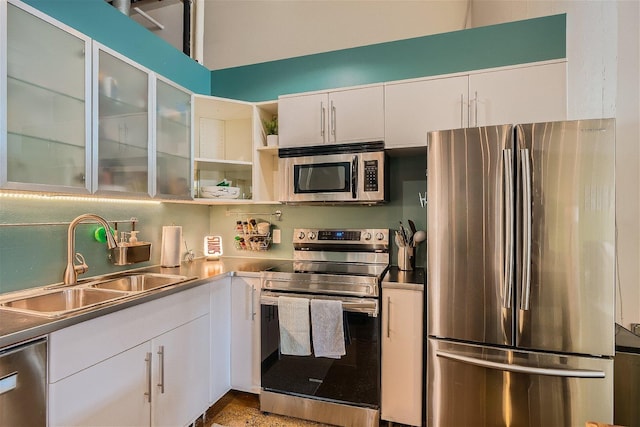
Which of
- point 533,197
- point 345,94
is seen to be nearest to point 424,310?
point 533,197

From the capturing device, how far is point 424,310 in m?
1.92

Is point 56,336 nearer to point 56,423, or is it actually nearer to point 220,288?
point 56,423

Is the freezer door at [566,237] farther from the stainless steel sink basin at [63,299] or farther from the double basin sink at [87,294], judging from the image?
the stainless steel sink basin at [63,299]

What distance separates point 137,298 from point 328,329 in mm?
1034

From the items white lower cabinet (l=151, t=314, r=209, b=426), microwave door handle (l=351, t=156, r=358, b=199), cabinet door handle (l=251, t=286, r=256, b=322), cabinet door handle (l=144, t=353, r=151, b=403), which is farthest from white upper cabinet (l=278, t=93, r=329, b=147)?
cabinet door handle (l=144, t=353, r=151, b=403)

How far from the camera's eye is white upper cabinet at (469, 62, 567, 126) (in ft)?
6.37

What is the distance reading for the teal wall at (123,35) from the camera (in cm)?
175

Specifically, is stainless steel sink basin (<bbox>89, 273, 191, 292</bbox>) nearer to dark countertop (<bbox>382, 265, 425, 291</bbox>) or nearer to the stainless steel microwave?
the stainless steel microwave

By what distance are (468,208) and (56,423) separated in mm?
1924

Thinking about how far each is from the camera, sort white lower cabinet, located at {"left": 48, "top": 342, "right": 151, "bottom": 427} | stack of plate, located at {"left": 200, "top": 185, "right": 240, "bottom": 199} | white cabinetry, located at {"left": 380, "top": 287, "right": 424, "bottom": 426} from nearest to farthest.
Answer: white lower cabinet, located at {"left": 48, "top": 342, "right": 151, "bottom": 427} < white cabinetry, located at {"left": 380, "top": 287, "right": 424, "bottom": 426} < stack of plate, located at {"left": 200, "top": 185, "right": 240, "bottom": 199}

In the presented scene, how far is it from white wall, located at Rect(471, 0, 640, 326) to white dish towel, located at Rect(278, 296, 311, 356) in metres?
1.67

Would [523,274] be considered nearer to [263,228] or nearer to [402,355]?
[402,355]

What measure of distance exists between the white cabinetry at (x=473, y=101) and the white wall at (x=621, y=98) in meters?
0.11

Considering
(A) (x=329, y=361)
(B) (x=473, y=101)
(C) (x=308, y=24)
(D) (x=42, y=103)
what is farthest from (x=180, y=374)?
(C) (x=308, y=24)
